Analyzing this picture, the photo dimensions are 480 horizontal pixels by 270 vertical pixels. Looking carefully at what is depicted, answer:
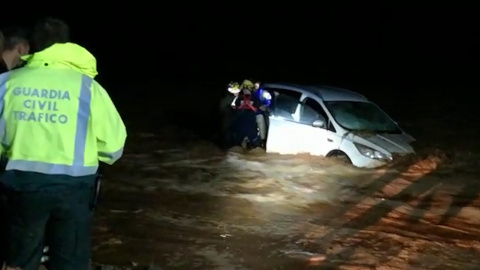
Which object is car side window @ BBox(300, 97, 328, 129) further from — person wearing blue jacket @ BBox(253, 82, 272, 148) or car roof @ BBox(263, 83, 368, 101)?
person wearing blue jacket @ BBox(253, 82, 272, 148)

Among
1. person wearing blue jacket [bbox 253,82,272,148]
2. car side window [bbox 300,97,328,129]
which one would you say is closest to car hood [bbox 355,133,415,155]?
car side window [bbox 300,97,328,129]

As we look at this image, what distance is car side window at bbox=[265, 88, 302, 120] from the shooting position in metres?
13.3

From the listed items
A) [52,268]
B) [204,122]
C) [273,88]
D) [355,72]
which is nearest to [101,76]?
[355,72]

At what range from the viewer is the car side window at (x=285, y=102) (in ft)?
43.5

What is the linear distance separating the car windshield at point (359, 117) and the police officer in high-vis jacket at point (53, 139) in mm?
8893

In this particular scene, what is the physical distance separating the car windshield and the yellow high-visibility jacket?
29.2 ft

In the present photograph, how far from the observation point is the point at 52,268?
420cm

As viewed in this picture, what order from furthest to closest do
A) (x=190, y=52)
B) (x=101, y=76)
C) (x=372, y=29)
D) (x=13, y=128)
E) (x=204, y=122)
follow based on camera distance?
1. (x=372, y=29)
2. (x=190, y=52)
3. (x=101, y=76)
4. (x=204, y=122)
5. (x=13, y=128)

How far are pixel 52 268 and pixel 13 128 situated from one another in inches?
27.9

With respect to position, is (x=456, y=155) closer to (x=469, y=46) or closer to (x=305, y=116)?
(x=305, y=116)

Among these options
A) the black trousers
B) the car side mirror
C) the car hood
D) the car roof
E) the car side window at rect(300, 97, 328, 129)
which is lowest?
A: the car hood

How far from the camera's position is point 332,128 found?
12719mm

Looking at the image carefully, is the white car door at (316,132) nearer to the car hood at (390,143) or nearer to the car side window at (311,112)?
the car side window at (311,112)

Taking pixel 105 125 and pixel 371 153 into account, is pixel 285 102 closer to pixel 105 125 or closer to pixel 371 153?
pixel 371 153
